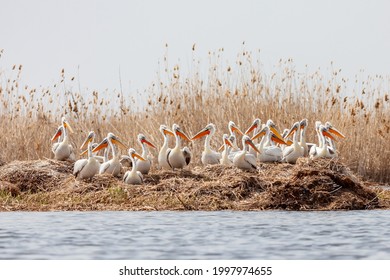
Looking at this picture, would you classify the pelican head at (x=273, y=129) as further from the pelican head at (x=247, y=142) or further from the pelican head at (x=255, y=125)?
the pelican head at (x=247, y=142)

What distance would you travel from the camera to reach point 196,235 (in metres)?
9.98

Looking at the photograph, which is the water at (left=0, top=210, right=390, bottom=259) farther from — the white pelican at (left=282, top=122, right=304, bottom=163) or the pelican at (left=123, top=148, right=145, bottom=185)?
the white pelican at (left=282, top=122, right=304, bottom=163)

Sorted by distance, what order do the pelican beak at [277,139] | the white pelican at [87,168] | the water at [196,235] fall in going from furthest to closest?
the pelican beak at [277,139]
the white pelican at [87,168]
the water at [196,235]

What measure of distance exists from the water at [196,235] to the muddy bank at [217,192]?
52 cm

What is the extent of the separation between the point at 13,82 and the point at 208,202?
8.36m

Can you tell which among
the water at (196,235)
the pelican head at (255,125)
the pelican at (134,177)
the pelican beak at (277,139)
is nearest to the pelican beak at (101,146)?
the pelican at (134,177)

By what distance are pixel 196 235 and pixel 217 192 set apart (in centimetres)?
341

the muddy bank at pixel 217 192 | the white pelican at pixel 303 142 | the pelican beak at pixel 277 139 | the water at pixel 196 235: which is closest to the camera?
the water at pixel 196 235

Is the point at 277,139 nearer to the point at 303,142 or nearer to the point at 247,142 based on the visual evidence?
the point at 303,142

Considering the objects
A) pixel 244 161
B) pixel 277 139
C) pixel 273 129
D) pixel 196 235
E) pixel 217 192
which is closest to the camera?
pixel 196 235

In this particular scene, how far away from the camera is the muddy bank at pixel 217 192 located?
12.9 meters

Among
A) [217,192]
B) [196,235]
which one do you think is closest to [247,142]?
[217,192]

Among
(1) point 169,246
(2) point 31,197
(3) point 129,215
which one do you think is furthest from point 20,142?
(1) point 169,246

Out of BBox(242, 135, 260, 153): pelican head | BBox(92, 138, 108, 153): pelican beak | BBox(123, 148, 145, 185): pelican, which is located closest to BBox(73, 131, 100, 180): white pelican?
BBox(123, 148, 145, 185): pelican
